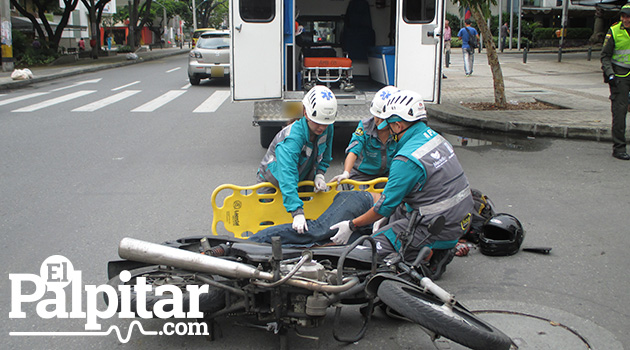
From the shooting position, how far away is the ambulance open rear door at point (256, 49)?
8.36 m

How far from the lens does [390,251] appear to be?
3.96 metres

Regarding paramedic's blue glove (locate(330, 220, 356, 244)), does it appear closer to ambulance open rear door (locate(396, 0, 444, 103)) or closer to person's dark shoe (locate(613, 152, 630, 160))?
ambulance open rear door (locate(396, 0, 444, 103))

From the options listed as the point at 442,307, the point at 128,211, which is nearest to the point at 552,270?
the point at 442,307

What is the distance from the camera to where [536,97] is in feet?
46.6

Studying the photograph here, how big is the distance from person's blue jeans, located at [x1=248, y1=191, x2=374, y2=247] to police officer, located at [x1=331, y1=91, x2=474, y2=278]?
511 millimetres

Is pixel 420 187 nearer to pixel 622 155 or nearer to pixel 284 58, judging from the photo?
pixel 284 58

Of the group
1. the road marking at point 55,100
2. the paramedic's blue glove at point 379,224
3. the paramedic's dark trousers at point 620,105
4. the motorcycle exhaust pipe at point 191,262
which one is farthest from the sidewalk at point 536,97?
the motorcycle exhaust pipe at point 191,262

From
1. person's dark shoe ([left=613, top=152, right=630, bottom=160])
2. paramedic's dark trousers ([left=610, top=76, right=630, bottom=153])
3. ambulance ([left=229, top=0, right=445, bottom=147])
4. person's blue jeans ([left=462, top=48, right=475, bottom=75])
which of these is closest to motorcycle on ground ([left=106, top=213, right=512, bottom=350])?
ambulance ([left=229, top=0, right=445, bottom=147])

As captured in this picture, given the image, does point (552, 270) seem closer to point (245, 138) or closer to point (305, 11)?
point (245, 138)

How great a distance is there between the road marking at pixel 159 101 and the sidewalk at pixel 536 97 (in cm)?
641

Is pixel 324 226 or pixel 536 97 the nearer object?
pixel 324 226

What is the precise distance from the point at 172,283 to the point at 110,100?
1312 cm

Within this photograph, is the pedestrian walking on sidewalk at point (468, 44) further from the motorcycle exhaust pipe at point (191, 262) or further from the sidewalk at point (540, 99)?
the motorcycle exhaust pipe at point (191, 262)

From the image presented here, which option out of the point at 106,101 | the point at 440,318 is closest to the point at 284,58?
the point at 440,318
